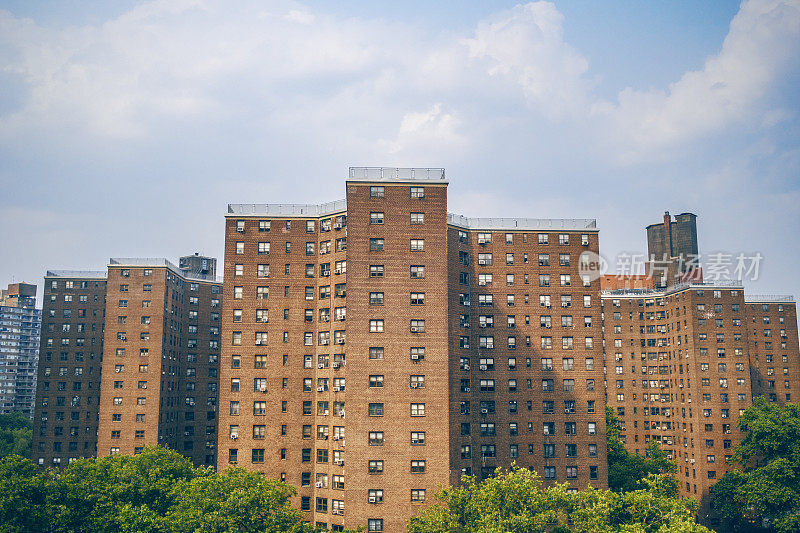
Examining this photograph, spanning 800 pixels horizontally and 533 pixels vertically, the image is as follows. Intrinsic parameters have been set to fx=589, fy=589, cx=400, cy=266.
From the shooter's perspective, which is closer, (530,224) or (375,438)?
(375,438)

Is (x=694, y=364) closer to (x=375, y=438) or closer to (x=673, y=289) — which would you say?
(x=673, y=289)

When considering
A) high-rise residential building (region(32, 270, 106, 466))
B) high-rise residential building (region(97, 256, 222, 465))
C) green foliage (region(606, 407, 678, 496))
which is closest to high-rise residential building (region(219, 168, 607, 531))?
green foliage (region(606, 407, 678, 496))

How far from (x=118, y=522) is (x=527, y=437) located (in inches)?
2247

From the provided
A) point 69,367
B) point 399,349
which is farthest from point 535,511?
point 69,367

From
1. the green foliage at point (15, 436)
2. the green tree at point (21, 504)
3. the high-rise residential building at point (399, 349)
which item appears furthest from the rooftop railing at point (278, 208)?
the green foliage at point (15, 436)

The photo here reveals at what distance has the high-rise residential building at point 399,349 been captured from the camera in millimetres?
70562

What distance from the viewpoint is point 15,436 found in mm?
144625

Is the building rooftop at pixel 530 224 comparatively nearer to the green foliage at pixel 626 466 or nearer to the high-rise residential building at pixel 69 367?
the green foliage at pixel 626 466

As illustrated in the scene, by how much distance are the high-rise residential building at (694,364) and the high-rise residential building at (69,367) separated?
117257 millimetres

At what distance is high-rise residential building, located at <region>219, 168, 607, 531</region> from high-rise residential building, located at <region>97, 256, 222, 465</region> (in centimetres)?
3428

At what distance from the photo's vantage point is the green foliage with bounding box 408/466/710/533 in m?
55.9

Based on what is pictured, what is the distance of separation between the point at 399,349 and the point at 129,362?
6524cm

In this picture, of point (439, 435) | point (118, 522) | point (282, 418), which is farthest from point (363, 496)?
point (118, 522)

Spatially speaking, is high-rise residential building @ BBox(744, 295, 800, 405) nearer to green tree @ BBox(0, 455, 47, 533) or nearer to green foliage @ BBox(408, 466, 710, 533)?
green foliage @ BBox(408, 466, 710, 533)
